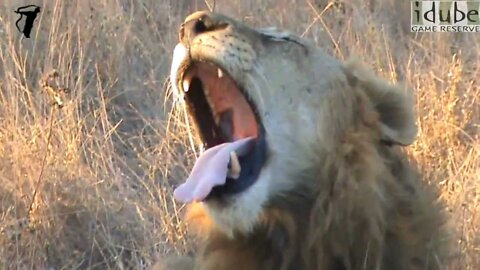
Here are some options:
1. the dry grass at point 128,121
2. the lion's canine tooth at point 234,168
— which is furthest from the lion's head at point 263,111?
the dry grass at point 128,121

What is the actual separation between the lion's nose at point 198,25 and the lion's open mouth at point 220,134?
0.29ft

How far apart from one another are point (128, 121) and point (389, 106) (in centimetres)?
282

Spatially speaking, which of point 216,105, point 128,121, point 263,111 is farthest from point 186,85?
point 128,121

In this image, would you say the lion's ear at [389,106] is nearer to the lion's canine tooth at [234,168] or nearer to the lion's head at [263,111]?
the lion's head at [263,111]

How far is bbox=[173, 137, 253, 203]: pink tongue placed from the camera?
2977mm

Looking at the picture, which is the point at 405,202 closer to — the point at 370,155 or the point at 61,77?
the point at 370,155

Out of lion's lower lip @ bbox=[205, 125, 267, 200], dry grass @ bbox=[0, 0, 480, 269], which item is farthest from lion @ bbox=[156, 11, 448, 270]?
dry grass @ bbox=[0, 0, 480, 269]

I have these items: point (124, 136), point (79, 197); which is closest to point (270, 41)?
point (79, 197)

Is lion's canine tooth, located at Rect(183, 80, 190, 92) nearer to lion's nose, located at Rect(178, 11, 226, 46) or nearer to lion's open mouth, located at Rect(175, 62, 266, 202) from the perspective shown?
lion's open mouth, located at Rect(175, 62, 266, 202)

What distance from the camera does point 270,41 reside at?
10.8ft

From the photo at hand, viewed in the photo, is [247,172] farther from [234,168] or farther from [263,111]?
[263,111]

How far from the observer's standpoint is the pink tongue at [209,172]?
2.98 meters

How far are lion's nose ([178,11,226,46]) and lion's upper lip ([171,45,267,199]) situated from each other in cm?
8

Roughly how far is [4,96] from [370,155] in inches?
113
